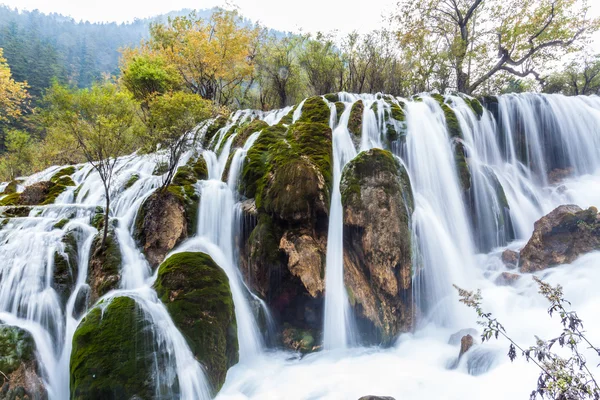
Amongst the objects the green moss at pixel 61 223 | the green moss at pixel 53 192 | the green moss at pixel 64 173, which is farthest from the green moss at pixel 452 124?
the green moss at pixel 64 173

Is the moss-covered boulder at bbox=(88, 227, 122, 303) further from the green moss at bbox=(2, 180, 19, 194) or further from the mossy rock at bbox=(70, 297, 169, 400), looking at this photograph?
the green moss at bbox=(2, 180, 19, 194)

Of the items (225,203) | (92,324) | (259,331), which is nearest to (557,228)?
(259,331)

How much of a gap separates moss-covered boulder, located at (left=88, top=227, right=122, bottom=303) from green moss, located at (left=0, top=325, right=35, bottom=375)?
53.6 inches

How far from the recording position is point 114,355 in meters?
4.92

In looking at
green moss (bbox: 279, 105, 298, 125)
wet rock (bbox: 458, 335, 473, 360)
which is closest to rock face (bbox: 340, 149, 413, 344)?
wet rock (bbox: 458, 335, 473, 360)

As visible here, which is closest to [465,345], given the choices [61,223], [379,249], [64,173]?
[379,249]

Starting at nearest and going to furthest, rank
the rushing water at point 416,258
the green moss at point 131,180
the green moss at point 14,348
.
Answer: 1. the green moss at point 14,348
2. the rushing water at point 416,258
3. the green moss at point 131,180

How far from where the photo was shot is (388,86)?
79.3ft

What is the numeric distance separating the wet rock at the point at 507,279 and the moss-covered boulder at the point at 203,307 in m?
7.62

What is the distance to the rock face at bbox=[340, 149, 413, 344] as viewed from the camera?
739cm

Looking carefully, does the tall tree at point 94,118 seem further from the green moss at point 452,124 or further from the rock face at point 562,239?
the rock face at point 562,239

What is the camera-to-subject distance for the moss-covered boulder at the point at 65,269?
7004 millimetres

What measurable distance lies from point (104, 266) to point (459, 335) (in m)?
9.06

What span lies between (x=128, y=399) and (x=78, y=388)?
86 cm
